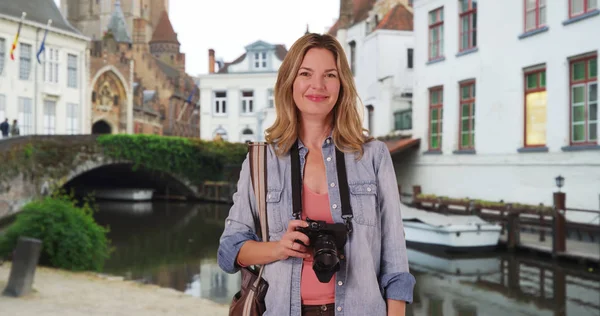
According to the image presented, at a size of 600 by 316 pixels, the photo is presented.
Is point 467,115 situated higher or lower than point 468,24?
lower

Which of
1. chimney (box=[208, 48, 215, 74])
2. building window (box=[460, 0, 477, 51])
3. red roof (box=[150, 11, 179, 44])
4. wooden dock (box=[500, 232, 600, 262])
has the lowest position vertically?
wooden dock (box=[500, 232, 600, 262])

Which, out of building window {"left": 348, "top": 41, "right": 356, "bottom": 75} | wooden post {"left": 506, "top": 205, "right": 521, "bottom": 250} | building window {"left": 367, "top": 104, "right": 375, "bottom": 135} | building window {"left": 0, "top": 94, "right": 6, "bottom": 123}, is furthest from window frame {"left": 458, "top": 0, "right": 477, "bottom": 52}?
building window {"left": 0, "top": 94, "right": 6, "bottom": 123}

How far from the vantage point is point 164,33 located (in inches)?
2736

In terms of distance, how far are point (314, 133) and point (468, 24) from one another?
15.6 metres

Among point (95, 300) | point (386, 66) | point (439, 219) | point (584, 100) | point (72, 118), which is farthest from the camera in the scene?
point (72, 118)

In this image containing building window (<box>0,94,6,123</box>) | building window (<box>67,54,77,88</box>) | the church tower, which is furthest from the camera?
the church tower

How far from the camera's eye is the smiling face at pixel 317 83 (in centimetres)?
190

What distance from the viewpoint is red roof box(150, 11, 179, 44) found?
68919 millimetres

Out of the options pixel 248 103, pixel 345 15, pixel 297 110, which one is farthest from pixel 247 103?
pixel 297 110

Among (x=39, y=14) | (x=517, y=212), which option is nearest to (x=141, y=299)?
(x=517, y=212)

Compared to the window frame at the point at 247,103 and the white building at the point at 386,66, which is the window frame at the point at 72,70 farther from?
the white building at the point at 386,66

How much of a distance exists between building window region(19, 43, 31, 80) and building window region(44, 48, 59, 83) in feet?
4.11

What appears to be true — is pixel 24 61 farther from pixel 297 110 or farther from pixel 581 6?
pixel 297 110

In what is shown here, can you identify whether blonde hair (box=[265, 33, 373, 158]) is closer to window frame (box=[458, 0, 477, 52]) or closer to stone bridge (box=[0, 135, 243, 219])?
window frame (box=[458, 0, 477, 52])
